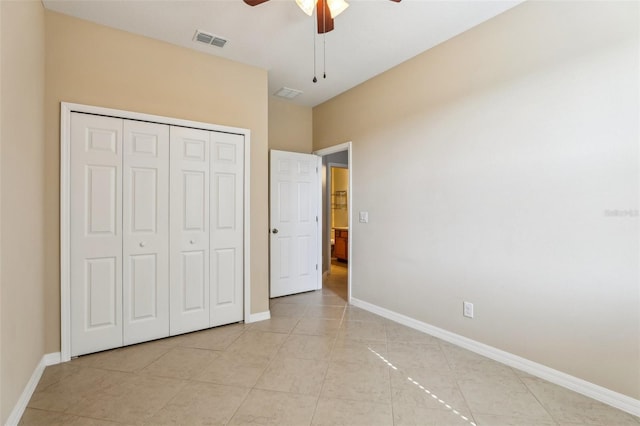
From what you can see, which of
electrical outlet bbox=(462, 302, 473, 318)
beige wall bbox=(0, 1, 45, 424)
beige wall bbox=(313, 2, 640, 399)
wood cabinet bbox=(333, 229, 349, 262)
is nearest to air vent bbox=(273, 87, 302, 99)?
beige wall bbox=(313, 2, 640, 399)

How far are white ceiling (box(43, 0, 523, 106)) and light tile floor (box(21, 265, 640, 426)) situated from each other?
284 cm

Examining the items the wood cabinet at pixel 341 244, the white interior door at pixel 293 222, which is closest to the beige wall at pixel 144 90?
the white interior door at pixel 293 222

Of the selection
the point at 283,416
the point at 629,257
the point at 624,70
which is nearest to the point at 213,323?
the point at 283,416

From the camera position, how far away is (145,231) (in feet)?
8.95

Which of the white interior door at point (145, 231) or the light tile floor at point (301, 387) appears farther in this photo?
the white interior door at point (145, 231)

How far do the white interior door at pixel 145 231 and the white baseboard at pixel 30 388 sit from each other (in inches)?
19.5

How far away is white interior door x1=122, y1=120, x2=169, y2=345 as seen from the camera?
264 centimetres

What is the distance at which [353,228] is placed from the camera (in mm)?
3898

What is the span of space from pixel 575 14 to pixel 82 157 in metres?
3.86

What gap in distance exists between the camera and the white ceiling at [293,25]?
7.59ft

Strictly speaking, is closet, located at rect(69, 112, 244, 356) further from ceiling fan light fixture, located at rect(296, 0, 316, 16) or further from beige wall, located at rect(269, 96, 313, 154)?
ceiling fan light fixture, located at rect(296, 0, 316, 16)

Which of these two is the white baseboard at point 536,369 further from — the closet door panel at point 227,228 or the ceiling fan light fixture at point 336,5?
the ceiling fan light fixture at point 336,5

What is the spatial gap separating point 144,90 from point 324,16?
1801 millimetres

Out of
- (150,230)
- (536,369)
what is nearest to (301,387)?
(536,369)
